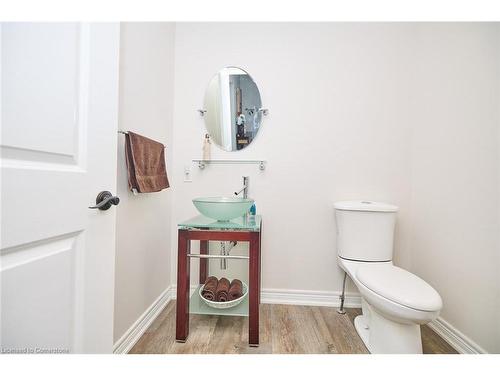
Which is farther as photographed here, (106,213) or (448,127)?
(448,127)

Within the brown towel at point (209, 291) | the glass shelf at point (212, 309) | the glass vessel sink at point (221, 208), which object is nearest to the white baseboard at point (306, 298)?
the glass shelf at point (212, 309)

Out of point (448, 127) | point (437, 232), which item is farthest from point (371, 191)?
point (448, 127)

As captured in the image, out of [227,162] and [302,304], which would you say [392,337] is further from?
[227,162]

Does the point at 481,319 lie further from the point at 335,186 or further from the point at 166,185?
the point at 166,185

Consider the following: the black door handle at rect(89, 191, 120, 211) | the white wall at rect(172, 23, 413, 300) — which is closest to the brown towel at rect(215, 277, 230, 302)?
the white wall at rect(172, 23, 413, 300)

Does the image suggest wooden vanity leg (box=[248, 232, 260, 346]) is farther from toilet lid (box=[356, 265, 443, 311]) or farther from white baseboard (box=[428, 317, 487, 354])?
white baseboard (box=[428, 317, 487, 354])

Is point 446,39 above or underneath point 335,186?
above

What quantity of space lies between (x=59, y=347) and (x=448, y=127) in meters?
2.06

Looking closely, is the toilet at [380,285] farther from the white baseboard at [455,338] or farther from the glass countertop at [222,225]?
the glass countertop at [222,225]

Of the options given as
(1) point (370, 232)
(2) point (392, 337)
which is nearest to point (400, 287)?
(2) point (392, 337)

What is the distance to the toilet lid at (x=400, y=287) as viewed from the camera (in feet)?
3.09

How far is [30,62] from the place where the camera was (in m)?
0.52

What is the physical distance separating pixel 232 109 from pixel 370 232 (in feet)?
4.30

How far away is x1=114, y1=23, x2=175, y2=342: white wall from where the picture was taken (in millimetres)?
1125
